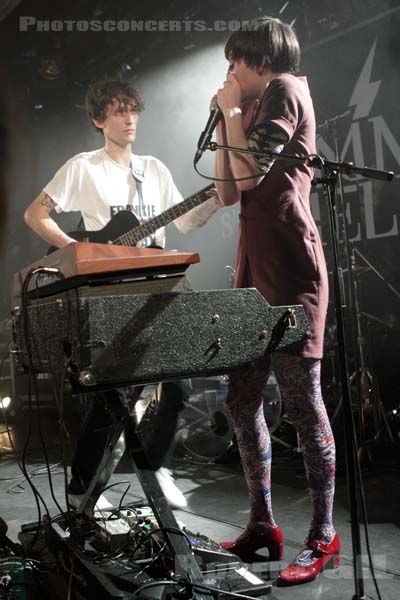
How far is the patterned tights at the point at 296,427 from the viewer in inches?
82.0

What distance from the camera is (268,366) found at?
2.20 metres

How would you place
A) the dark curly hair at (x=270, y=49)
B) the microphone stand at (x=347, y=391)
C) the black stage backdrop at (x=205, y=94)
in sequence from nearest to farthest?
the microphone stand at (x=347, y=391) → the dark curly hair at (x=270, y=49) → the black stage backdrop at (x=205, y=94)

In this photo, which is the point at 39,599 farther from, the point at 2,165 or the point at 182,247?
the point at 2,165

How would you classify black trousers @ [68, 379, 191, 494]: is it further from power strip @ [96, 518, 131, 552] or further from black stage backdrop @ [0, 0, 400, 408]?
black stage backdrop @ [0, 0, 400, 408]

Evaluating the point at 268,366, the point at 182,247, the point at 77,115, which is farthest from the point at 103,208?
the point at 268,366

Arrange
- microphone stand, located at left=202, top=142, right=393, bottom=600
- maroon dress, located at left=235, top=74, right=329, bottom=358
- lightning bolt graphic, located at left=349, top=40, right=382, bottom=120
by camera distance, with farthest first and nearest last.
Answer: lightning bolt graphic, located at left=349, top=40, right=382, bottom=120 → maroon dress, located at left=235, top=74, right=329, bottom=358 → microphone stand, located at left=202, top=142, right=393, bottom=600

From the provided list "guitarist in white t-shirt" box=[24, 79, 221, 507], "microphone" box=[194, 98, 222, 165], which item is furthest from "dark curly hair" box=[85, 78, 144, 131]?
"microphone" box=[194, 98, 222, 165]

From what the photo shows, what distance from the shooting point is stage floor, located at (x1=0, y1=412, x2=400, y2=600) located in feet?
6.52

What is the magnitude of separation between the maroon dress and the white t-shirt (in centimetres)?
114

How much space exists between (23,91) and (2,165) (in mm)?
535

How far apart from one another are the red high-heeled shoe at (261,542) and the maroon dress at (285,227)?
0.62 metres

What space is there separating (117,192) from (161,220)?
0.39 metres

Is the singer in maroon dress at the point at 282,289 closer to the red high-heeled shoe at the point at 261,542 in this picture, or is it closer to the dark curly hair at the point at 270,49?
the red high-heeled shoe at the point at 261,542

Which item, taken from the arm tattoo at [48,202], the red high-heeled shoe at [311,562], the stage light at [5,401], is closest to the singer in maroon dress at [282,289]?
the red high-heeled shoe at [311,562]
